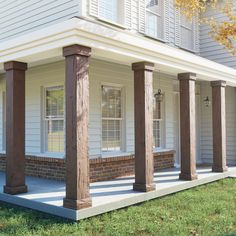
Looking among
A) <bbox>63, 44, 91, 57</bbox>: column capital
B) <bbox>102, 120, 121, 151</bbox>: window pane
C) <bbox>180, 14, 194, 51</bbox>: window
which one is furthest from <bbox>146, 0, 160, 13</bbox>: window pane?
<bbox>63, 44, 91, 57</bbox>: column capital

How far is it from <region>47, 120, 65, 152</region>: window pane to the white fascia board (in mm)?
2531

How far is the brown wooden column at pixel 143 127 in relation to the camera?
6.95m

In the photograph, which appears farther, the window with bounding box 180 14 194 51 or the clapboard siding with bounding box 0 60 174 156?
the window with bounding box 180 14 194 51

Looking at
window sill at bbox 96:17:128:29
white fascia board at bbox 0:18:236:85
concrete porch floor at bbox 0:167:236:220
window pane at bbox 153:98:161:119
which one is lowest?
concrete porch floor at bbox 0:167:236:220

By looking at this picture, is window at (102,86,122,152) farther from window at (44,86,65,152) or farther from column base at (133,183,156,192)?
column base at (133,183,156,192)

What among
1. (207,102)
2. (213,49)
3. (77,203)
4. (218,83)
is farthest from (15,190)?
(213,49)

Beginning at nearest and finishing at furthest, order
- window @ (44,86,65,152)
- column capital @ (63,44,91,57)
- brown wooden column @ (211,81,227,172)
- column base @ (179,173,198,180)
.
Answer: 1. column capital @ (63,44,91,57)
2. column base @ (179,173,198,180)
3. window @ (44,86,65,152)
4. brown wooden column @ (211,81,227,172)

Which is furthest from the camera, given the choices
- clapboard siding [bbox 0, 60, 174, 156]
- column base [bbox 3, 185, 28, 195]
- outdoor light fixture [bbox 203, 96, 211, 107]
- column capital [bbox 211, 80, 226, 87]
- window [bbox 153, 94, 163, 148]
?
outdoor light fixture [bbox 203, 96, 211, 107]

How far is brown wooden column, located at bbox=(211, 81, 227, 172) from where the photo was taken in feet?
31.8

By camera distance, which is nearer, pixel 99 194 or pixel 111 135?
pixel 99 194

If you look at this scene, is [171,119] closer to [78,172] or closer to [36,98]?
[36,98]

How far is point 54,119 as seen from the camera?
8.97 meters

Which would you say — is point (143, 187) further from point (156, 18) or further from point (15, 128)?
point (156, 18)

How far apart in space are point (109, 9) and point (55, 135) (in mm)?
3673
